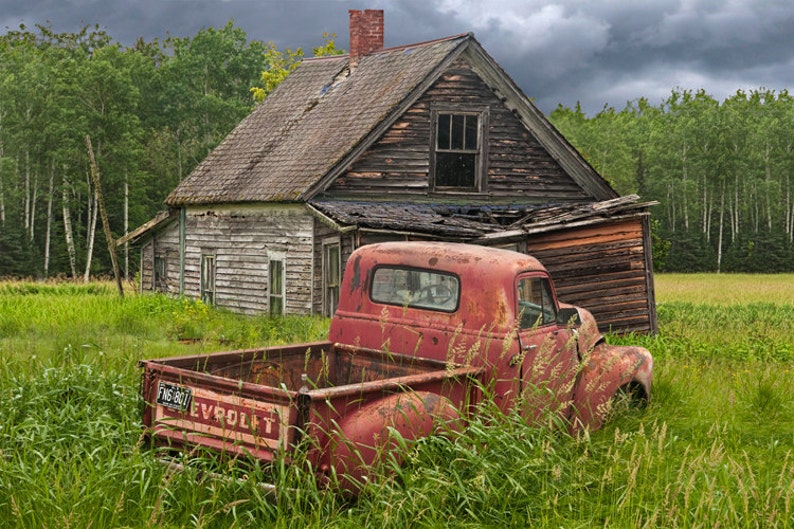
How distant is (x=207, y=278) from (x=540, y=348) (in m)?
17.4

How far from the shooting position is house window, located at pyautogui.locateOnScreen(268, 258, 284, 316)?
20.0 metres

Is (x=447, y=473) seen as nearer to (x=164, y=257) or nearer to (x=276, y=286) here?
(x=276, y=286)

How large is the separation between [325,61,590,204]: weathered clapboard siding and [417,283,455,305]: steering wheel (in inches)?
476

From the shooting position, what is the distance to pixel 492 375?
249 inches

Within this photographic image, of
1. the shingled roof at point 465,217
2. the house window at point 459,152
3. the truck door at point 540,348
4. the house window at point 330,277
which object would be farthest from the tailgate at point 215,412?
the house window at point 459,152

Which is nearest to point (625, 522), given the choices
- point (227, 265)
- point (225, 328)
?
point (225, 328)

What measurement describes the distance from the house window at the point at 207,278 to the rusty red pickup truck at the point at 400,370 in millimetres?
15439

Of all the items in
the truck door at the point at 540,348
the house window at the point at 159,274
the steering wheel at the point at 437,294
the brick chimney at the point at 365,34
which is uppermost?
the brick chimney at the point at 365,34

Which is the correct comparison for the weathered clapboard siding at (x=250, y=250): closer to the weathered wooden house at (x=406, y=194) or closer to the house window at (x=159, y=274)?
the weathered wooden house at (x=406, y=194)

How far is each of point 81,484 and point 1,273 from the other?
135ft

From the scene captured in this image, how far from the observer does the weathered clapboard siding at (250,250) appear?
1931 centimetres

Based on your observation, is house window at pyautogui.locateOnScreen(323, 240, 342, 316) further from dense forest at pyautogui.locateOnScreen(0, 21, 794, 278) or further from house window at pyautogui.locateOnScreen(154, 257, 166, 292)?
dense forest at pyautogui.locateOnScreen(0, 21, 794, 278)

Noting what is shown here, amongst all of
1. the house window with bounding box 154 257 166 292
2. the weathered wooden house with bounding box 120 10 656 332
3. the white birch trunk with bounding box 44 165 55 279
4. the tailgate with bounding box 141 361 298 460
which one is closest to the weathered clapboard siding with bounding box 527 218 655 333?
the weathered wooden house with bounding box 120 10 656 332

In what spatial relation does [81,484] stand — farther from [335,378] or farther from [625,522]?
[625,522]
